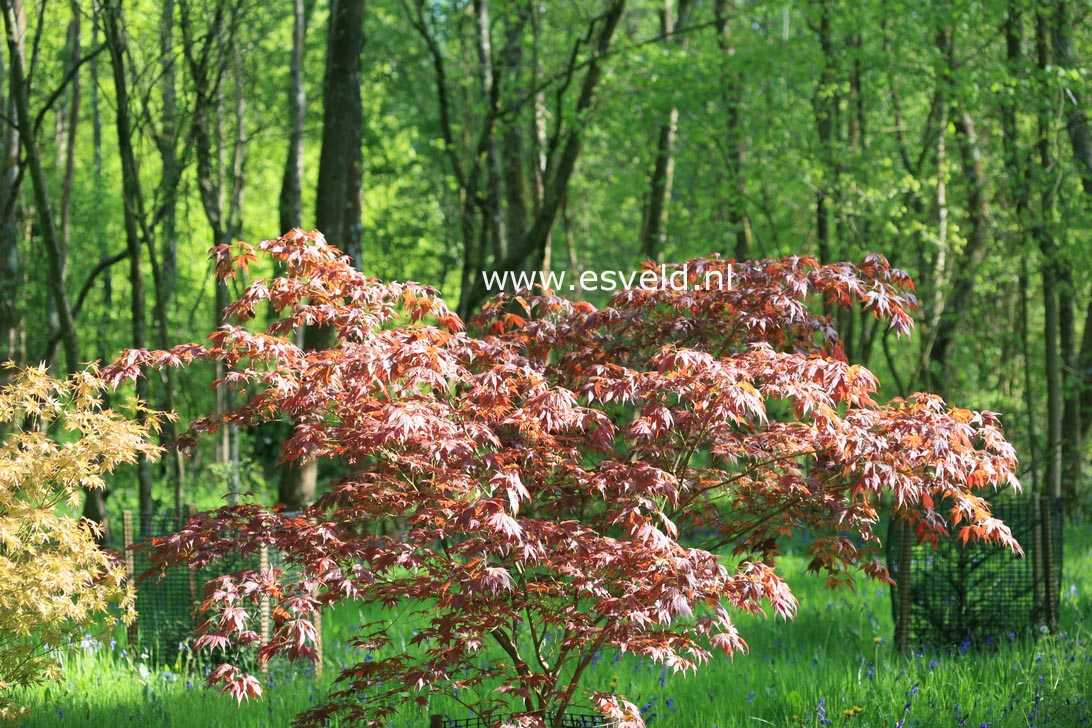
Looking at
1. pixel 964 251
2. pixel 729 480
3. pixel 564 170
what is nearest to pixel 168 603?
pixel 729 480

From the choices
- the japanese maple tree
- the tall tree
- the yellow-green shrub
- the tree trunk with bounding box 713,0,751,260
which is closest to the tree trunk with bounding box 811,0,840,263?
the tree trunk with bounding box 713,0,751,260

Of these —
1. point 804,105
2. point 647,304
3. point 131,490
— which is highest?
point 804,105

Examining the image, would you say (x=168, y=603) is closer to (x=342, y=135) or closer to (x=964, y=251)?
(x=342, y=135)

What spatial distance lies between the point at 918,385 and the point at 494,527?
1060 cm

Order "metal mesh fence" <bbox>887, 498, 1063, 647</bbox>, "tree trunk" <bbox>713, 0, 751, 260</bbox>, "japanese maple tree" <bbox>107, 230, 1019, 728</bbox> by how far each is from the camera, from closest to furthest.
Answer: "japanese maple tree" <bbox>107, 230, 1019, 728</bbox> < "metal mesh fence" <bbox>887, 498, 1063, 647</bbox> < "tree trunk" <bbox>713, 0, 751, 260</bbox>

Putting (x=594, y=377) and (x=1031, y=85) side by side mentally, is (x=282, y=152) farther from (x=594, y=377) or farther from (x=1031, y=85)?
(x=594, y=377)

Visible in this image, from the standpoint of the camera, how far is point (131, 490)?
17609 mm

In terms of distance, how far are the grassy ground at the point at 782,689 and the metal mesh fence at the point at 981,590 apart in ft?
0.54

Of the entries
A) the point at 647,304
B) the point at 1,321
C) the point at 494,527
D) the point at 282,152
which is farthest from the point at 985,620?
the point at 282,152

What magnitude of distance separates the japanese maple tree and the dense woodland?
2948 mm

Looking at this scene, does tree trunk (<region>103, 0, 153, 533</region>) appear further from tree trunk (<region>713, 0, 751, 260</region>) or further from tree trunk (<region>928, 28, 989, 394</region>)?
tree trunk (<region>928, 28, 989, 394</region>)

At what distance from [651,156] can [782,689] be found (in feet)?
32.5

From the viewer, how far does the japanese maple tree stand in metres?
3.66

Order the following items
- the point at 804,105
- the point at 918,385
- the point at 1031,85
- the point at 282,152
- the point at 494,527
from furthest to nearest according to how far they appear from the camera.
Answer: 1. the point at 282,152
2. the point at 804,105
3. the point at 918,385
4. the point at 1031,85
5. the point at 494,527
